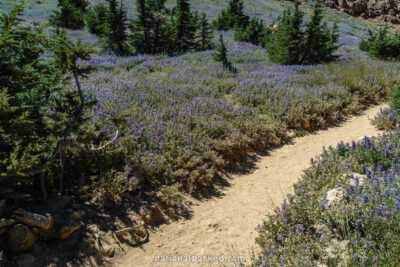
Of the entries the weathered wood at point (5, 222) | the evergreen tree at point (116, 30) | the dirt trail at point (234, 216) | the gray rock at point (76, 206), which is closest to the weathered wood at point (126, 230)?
the dirt trail at point (234, 216)

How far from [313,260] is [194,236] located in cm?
199

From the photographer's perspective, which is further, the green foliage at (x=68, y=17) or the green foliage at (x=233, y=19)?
the green foliage at (x=233, y=19)

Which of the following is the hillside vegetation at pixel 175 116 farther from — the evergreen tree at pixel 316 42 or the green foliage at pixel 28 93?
the evergreen tree at pixel 316 42

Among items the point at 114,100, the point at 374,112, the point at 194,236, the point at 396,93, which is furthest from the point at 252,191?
the point at 374,112

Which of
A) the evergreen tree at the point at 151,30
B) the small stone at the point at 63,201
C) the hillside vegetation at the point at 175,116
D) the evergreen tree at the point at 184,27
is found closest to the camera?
the small stone at the point at 63,201

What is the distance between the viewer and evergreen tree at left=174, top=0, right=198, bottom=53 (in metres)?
15.5

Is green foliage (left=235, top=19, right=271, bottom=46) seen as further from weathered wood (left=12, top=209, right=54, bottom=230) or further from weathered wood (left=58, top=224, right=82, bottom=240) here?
weathered wood (left=12, top=209, right=54, bottom=230)

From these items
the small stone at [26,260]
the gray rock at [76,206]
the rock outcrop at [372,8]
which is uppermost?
the rock outcrop at [372,8]

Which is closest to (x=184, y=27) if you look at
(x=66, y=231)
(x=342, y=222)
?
(x=66, y=231)

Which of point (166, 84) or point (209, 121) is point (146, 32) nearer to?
point (166, 84)

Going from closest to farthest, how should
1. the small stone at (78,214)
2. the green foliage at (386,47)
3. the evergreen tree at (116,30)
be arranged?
the small stone at (78,214), the evergreen tree at (116,30), the green foliage at (386,47)

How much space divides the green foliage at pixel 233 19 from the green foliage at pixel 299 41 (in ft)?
31.6

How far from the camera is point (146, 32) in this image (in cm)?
1468

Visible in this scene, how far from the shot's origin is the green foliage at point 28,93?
318 cm
